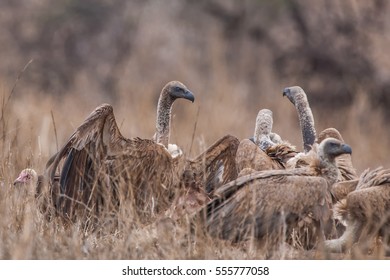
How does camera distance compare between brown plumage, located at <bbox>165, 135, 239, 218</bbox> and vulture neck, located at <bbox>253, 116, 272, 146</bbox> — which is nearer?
brown plumage, located at <bbox>165, 135, 239, 218</bbox>

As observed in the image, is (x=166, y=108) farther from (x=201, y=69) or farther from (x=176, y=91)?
(x=201, y=69)

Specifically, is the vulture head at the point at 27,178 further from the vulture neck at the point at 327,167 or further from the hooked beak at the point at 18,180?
the vulture neck at the point at 327,167

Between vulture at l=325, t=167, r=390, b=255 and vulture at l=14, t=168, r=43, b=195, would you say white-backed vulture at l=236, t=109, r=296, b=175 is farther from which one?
vulture at l=14, t=168, r=43, b=195

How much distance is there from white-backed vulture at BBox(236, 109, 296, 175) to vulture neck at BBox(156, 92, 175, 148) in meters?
0.70

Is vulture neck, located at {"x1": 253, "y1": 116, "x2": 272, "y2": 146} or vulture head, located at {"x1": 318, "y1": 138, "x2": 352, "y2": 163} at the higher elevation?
vulture neck, located at {"x1": 253, "y1": 116, "x2": 272, "y2": 146}

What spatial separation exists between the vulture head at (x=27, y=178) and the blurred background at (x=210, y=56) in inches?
333

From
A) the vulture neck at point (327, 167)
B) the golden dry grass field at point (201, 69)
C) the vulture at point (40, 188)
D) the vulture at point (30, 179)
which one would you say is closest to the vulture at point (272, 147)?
the vulture neck at point (327, 167)

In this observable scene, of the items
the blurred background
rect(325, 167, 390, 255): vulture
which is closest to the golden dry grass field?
the blurred background

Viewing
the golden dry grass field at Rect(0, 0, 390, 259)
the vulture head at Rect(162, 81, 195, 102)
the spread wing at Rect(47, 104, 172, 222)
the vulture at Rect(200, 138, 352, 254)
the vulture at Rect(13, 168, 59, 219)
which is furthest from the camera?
the golden dry grass field at Rect(0, 0, 390, 259)

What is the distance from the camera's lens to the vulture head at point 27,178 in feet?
26.1

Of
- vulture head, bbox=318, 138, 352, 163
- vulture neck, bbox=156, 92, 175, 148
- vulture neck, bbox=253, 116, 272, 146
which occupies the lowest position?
vulture head, bbox=318, 138, 352, 163

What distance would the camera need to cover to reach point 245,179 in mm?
6906

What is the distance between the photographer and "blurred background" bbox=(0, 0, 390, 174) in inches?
705

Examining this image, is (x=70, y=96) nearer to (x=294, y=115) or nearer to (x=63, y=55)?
(x=63, y=55)
